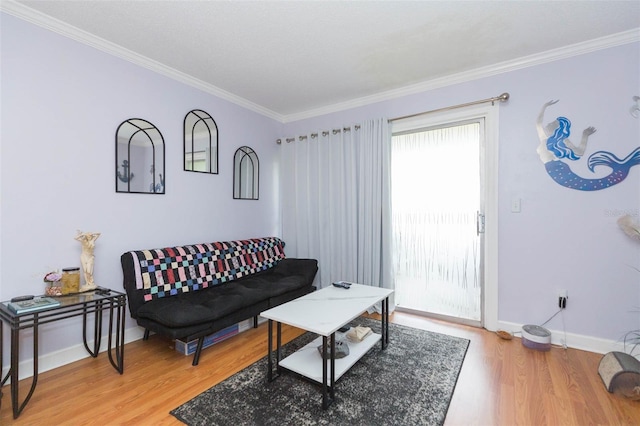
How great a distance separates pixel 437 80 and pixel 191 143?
2644mm

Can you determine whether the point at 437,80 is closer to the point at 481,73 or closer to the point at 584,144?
the point at 481,73

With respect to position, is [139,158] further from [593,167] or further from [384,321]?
[593,167]

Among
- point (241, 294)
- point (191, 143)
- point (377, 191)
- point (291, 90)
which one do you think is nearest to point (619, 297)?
point (377, 191)

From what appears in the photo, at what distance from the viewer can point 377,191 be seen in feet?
10.9

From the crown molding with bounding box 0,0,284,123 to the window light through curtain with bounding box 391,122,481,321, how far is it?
216 cm

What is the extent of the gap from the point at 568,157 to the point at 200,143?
11.3ft

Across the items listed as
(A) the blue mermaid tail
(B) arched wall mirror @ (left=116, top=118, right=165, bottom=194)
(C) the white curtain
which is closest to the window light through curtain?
(C) the white curtain

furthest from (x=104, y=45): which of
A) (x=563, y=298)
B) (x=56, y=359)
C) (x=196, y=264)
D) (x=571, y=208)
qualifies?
(x=563, y=298)

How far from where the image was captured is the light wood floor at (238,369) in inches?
63.9

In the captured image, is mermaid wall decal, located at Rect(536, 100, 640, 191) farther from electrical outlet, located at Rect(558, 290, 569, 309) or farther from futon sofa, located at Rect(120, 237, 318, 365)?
futon sofa, located at Rect(120, 237, 318, 365)

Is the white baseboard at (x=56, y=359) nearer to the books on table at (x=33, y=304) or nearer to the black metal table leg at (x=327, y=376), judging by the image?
the books on table at (x=33, y=304)

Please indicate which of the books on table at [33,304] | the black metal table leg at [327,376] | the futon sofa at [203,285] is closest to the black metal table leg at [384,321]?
the black metal table leg at [327,376]

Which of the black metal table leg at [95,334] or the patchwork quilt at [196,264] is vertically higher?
the patchwork quilt at [196,264]

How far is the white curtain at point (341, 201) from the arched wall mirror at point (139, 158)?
169cm
